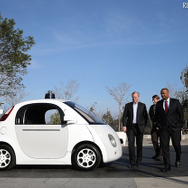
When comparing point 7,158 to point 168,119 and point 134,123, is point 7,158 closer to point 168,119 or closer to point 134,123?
point 134,123

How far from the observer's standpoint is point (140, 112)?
7105mm

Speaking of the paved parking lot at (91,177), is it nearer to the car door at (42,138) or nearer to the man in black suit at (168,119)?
the car door at (42,138)

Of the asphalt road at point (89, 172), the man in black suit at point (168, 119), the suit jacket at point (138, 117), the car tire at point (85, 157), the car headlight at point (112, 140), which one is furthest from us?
the suit jacket at point (138, 117)

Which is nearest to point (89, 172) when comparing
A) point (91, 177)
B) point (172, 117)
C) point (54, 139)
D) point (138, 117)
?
point (91, 177)

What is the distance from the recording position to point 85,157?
6.48 metres

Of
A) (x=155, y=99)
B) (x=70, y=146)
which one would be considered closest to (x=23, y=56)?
(x=155, y=99)

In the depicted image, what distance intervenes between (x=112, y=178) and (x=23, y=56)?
20.1 m

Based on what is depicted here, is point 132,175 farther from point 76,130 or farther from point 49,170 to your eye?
point 49,170

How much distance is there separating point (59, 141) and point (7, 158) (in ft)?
4.08

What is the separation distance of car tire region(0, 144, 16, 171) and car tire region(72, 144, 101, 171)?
1373mm

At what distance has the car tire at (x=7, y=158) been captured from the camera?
21.7 feet

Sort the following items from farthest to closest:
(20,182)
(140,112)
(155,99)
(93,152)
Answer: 1. (155,99)
2. (140,112)
3. (93,152)
4. (20,182)

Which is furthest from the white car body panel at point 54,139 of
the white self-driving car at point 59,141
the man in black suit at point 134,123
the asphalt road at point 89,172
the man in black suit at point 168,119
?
the man in black suit at point 168,119

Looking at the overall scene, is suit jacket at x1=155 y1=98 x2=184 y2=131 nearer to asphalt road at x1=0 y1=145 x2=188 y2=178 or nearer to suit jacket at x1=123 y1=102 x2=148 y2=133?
suit jacket at x1=123 y1=102 x2=148 y2=133
